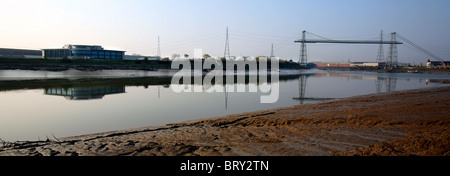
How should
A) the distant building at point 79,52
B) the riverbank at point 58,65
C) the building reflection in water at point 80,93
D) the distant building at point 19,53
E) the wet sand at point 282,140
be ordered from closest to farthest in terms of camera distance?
1. the wet sand at point 282,140
2. the building reflection in water at point 80,93
3. the riverbank at point 58,65
4. the distant building at point 19,53
5. the distant building at point 79,52

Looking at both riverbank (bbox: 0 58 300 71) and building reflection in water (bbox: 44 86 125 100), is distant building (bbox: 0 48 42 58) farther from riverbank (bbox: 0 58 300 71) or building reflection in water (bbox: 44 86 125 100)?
building reflection in water (bbox: 44 86 125 100)

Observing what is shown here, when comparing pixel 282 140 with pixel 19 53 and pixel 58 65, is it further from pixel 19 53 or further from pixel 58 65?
pixel 19 53

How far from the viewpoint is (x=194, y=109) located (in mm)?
11734

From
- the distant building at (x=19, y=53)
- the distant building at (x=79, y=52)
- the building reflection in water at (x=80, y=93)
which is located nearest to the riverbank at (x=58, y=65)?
the distant building at (x=79, y=52)

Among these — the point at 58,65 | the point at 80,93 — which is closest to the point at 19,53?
the point at 58,65

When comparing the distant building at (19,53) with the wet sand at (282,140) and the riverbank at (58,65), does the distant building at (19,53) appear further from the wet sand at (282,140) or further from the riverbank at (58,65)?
the wet sand at (282,140)

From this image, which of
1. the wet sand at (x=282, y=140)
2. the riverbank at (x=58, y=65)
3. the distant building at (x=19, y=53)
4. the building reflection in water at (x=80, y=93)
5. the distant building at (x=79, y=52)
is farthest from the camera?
the distant building at (x=79, y=52)

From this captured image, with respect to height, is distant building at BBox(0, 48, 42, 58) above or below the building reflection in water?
above

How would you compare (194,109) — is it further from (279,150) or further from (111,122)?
(279,150)

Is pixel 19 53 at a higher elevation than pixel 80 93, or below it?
higher

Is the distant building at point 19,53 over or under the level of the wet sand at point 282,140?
over

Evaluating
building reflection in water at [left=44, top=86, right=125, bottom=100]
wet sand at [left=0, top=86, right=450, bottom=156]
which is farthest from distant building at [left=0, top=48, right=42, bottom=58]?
wet sand at [left=0, top=86, right=450, bottom=156]

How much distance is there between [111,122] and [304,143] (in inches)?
256
